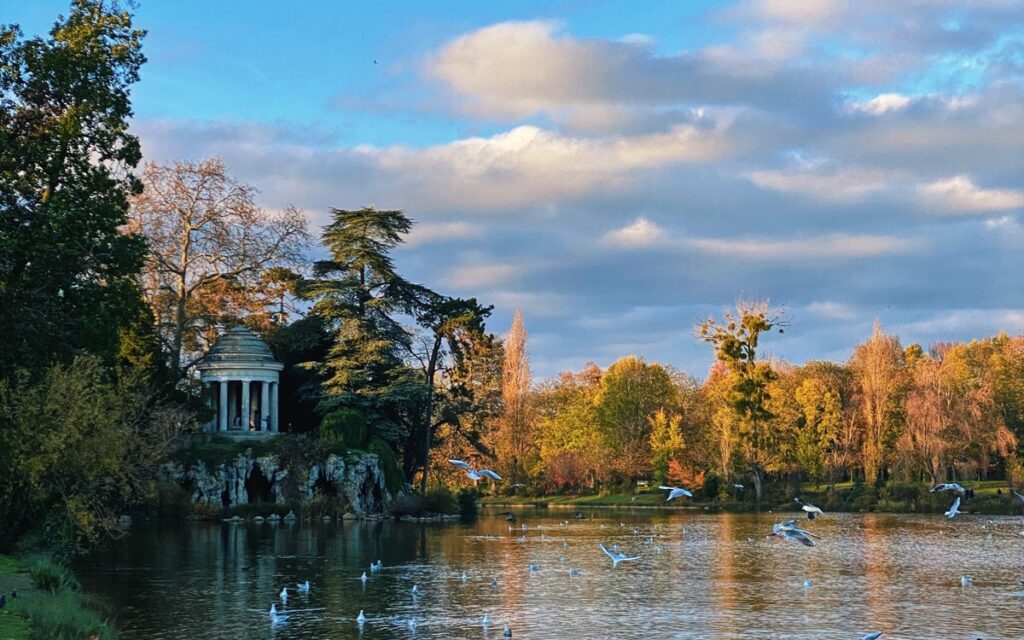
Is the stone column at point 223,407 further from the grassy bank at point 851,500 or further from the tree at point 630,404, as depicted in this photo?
the tree at point 630,404

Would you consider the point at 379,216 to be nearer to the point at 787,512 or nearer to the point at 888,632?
the point at 787,512

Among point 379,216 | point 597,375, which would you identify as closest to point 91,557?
point 379,216

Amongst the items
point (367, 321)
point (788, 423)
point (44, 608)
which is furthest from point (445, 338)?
point (44, 608)

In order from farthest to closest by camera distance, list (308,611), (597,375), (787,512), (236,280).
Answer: (597,375) → (787,512) → (236,280) → (308,611)

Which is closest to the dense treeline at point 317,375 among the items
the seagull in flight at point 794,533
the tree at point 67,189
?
the tree at point 67,189

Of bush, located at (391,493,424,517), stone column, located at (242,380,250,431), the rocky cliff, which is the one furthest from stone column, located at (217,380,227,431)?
bush, located at (391,493,424,517)

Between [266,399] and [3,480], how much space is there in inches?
1641

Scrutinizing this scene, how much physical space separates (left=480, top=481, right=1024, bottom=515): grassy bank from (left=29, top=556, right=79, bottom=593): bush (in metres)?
61.4

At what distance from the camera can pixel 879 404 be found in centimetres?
8456

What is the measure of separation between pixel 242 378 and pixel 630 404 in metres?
45.8

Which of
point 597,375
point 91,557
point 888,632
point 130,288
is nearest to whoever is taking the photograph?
point 888,632

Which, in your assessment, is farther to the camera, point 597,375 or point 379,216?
point 597,375

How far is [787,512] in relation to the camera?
76.8m

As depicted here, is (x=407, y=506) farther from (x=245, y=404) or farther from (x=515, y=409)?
(x=515, y=409)
